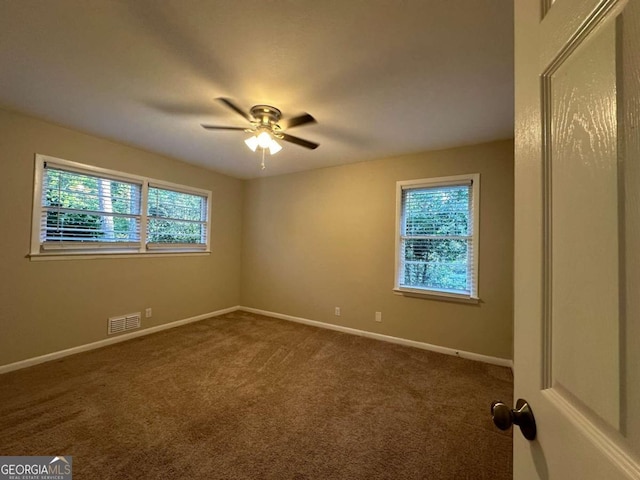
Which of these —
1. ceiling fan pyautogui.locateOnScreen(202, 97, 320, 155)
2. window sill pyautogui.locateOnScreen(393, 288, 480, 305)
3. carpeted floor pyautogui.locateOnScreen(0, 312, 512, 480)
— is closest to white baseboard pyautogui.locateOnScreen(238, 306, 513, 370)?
carpeted floor pyautogui.locateOnScreen(0, 312, 512, 480)

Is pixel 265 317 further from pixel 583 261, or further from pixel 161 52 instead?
pixel 583 261

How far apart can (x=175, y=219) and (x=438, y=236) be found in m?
3.67

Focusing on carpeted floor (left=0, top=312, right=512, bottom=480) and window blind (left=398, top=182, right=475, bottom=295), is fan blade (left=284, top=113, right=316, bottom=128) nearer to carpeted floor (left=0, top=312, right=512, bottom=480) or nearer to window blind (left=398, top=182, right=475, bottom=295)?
window blind (left=398, top=182, right=475, bottom=295)

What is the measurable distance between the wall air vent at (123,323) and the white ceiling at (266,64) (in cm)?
221

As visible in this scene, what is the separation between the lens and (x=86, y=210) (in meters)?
3.06

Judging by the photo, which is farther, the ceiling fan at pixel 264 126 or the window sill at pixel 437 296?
the window sill at pixel 437 296

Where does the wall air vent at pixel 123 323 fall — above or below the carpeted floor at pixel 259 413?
above

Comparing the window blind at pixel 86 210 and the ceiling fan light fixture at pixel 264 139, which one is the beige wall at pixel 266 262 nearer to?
the window blind at pixel 86 210

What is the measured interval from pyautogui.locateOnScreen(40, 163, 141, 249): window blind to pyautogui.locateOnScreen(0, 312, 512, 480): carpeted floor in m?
1.29

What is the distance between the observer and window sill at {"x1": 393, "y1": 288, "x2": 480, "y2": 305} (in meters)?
3.08

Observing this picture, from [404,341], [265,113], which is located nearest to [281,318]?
[404,341]

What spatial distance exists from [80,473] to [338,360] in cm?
213

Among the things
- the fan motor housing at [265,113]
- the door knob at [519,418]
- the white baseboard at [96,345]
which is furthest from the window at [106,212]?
the door knob at [519,418]

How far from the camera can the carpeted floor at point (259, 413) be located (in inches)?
62.6
